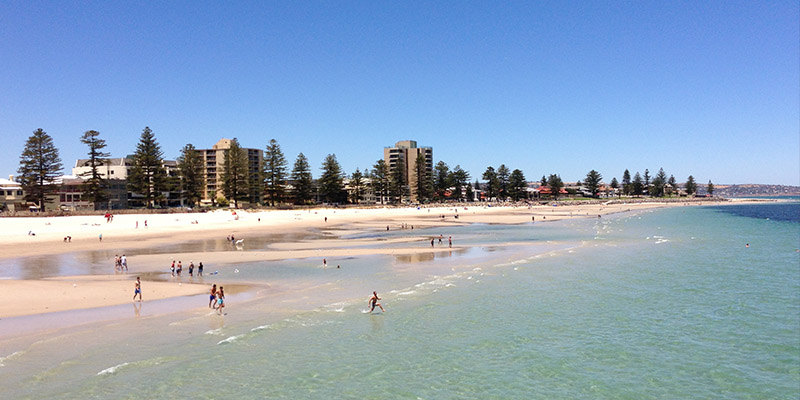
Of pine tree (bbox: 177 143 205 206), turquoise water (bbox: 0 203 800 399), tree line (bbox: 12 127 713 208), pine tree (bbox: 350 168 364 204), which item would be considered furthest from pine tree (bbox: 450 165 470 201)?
turquoise water (bbox: 0 203 800 399)

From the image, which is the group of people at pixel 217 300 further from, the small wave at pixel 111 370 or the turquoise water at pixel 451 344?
the small wave at pixel 111 370

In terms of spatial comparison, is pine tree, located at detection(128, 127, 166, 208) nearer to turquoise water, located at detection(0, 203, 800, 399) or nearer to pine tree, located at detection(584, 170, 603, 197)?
turquoise water, located at detection(0, 203, 800, 399)

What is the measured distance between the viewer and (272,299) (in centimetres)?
2220

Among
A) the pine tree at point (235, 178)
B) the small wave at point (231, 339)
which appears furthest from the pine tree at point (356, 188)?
the small wave at point (231, 339)

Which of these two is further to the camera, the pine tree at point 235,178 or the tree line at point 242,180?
the pine tree at point 235,178

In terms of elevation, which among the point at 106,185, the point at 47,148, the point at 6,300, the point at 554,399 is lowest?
the point at 554,399

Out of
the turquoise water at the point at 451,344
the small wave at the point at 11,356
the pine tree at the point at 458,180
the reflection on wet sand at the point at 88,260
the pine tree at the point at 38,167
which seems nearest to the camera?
the turquoise water at the point at 451,344

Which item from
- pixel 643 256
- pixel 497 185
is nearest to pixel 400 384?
pixel 643 256

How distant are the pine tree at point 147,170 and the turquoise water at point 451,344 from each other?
199 feet

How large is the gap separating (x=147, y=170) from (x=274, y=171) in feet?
85.5

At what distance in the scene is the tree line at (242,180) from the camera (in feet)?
228

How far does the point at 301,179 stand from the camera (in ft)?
341

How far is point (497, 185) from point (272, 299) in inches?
5600

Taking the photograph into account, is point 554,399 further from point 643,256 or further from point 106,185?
point 106,185
